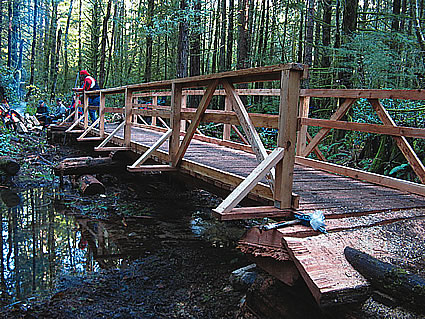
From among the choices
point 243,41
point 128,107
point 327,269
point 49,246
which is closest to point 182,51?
point 243,41

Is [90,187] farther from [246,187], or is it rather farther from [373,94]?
[373,94]

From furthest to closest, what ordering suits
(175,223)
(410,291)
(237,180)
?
(175,223) → (237,180) → (410,291)

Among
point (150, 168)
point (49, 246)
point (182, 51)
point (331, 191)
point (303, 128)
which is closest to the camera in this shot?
point (331, 191)

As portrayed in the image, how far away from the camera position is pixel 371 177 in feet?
18.4

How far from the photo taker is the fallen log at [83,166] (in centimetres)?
924

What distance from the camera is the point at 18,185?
10258 millimetres

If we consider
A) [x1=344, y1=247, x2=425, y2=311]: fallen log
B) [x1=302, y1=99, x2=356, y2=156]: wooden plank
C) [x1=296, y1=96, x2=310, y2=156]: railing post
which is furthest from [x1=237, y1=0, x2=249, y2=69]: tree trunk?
[x1=344, y1=247, x2=425, y2=311]: fallen log

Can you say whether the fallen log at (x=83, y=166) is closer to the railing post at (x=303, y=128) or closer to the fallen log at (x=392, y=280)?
the railing post at (x=303, y=128)

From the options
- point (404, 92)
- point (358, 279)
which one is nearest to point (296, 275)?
point (358, 279)

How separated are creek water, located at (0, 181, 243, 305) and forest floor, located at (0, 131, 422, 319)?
0.14ft

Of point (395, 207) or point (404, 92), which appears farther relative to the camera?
point (404, 92)

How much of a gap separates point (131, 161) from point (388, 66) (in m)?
6.28

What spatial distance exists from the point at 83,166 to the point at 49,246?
11.0ft

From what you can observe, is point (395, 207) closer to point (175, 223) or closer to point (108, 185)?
point (175, 223)
